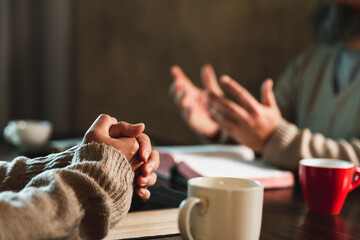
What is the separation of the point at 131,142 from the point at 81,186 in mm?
102

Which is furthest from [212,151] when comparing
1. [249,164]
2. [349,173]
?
[349,173]

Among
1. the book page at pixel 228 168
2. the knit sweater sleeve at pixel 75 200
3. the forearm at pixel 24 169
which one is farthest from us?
the book page at pixel 228 168

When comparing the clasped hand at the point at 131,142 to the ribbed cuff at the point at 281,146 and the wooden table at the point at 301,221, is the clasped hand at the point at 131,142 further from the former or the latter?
the ribbed cuff at the point at 281,146

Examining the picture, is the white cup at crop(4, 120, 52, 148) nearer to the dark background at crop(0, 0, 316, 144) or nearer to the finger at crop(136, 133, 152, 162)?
the finger at crop(136, 133, 152, 162)

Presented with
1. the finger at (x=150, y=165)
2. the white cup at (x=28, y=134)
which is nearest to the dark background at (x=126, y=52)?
the white cup at (x=28, y=134)

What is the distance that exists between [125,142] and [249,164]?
0.47 metres

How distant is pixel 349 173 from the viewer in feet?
2.06

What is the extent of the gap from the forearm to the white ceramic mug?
149 millimetres

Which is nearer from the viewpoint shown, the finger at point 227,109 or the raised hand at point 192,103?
the finger at point 227,109

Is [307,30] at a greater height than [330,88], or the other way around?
[307,30]

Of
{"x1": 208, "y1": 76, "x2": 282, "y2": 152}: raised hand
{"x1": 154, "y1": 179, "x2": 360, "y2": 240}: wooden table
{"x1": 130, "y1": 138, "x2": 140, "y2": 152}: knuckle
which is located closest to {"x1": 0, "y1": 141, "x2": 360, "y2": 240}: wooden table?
{"x1": 154, "y1": 179, "x2": 360, "y2": 240}: wooden table

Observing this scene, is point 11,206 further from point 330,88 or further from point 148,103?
point 148,103

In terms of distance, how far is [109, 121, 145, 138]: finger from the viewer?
1.58 feet

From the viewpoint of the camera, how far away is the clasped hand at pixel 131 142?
47 centimetres
